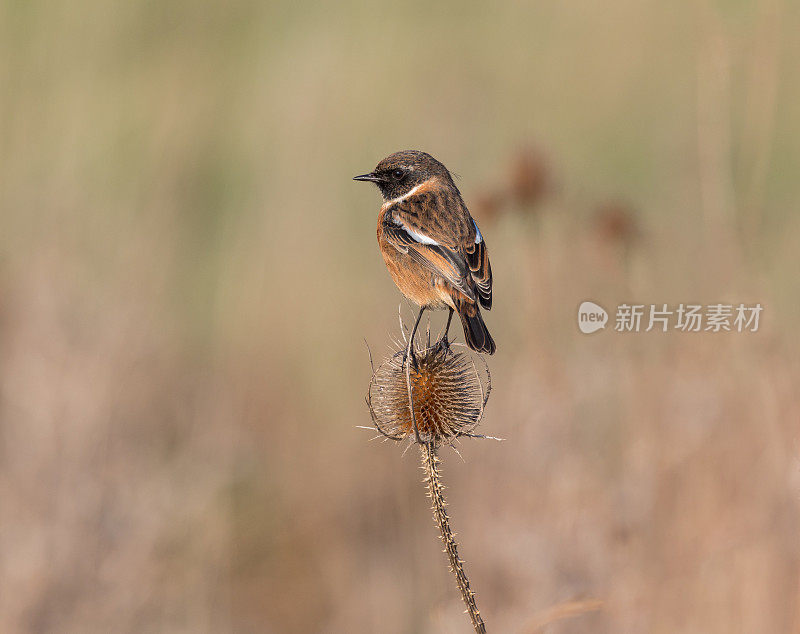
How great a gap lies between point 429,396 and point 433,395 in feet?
0.05

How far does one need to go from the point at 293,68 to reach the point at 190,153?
60.6 inches

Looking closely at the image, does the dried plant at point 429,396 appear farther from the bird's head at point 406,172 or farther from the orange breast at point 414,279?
the bird's head at point 406,172

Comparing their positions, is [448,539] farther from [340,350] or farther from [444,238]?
[340,350]

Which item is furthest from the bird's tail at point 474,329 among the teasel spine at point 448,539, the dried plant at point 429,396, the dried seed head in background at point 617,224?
the dried seed head in background at point 617,224

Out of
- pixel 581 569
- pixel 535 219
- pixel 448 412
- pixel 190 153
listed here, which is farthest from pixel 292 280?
pixel 448 412

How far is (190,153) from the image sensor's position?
7.07 meters

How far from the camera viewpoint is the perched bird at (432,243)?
3.72m

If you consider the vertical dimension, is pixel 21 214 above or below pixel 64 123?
below

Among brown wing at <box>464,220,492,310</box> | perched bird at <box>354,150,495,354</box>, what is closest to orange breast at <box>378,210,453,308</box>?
perched bird at <box>354,150,495,354</box>

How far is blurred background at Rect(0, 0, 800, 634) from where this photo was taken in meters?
4.68

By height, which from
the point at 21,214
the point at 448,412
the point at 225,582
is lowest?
the point at 225,582

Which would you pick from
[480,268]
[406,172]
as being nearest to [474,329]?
[480,268]

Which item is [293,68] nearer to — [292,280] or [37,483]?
[292,280]

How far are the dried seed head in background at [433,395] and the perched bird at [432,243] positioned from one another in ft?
0.56
